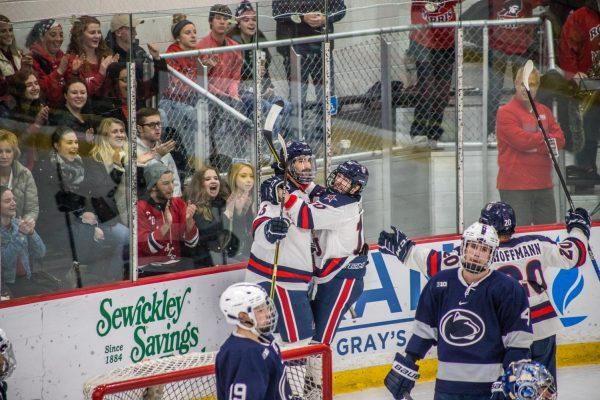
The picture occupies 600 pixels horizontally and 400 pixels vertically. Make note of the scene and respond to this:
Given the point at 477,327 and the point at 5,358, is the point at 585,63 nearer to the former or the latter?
the point at 477,327

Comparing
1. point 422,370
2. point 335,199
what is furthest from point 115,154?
point 422,370

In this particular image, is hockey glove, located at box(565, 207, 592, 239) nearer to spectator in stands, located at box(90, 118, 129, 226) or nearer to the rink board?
the rink board

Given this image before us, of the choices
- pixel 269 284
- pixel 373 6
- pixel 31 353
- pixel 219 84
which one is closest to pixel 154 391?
pixel 31 353

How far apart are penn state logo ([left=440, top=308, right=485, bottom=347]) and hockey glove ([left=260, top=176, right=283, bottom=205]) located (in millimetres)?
1529

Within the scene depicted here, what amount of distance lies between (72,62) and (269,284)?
58.8 inches

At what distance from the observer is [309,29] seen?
725 cm

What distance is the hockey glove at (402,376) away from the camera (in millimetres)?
5473

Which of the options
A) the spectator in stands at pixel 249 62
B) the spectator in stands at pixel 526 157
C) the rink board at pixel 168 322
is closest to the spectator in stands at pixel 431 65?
the spectator in stands at pixel 526 157

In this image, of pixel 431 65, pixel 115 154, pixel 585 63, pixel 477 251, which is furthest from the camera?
pixel 585 63

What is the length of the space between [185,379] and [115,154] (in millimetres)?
1606

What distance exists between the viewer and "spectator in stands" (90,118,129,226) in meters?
6.33

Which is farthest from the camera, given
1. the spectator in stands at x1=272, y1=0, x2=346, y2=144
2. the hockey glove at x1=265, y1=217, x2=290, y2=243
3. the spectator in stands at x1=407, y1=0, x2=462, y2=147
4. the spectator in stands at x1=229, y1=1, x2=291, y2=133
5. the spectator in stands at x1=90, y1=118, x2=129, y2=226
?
the spectator in stands at x1=407, y1=0, x2=462, y2=147

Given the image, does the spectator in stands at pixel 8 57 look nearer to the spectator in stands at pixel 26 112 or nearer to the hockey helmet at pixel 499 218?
the spectator in stands at pixel 26 112

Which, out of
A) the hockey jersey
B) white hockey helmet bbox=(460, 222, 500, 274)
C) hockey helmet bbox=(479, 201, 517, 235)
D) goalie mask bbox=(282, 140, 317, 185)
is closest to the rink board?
goalie mask bbox=(282, 140, 317, 185)
